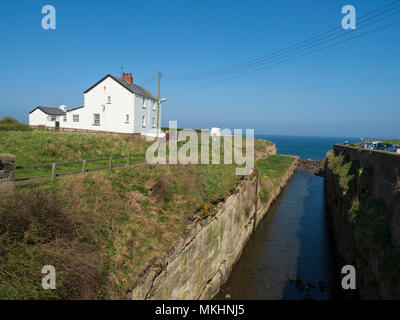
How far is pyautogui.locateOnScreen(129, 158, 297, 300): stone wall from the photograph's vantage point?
863 cm

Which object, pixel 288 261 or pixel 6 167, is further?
pixel 288 261

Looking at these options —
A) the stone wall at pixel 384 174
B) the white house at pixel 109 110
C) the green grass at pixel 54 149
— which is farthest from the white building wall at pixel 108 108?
the stone wall at pixel 384 174

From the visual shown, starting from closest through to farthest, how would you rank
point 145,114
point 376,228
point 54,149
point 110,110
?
point 376,228
point 54,149
point 110,110
point 145,114

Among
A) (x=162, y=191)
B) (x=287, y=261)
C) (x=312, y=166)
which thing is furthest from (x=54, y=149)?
(x=312, y=166)

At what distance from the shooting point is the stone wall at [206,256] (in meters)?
8.63

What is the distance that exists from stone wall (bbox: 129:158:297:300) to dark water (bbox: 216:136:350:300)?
1.04 m

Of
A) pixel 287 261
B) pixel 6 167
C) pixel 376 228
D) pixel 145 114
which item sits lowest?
pixel 287 261

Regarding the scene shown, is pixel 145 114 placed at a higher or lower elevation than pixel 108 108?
lower

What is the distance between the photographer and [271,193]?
28.9 m

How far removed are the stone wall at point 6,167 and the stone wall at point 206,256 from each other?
691cm

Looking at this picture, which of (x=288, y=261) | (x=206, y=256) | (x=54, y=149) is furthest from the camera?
(x=54, y=149)

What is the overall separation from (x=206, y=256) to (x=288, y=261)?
7352mm

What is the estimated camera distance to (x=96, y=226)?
8.28 meters

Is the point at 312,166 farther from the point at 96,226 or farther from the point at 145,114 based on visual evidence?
the point at 96,226
